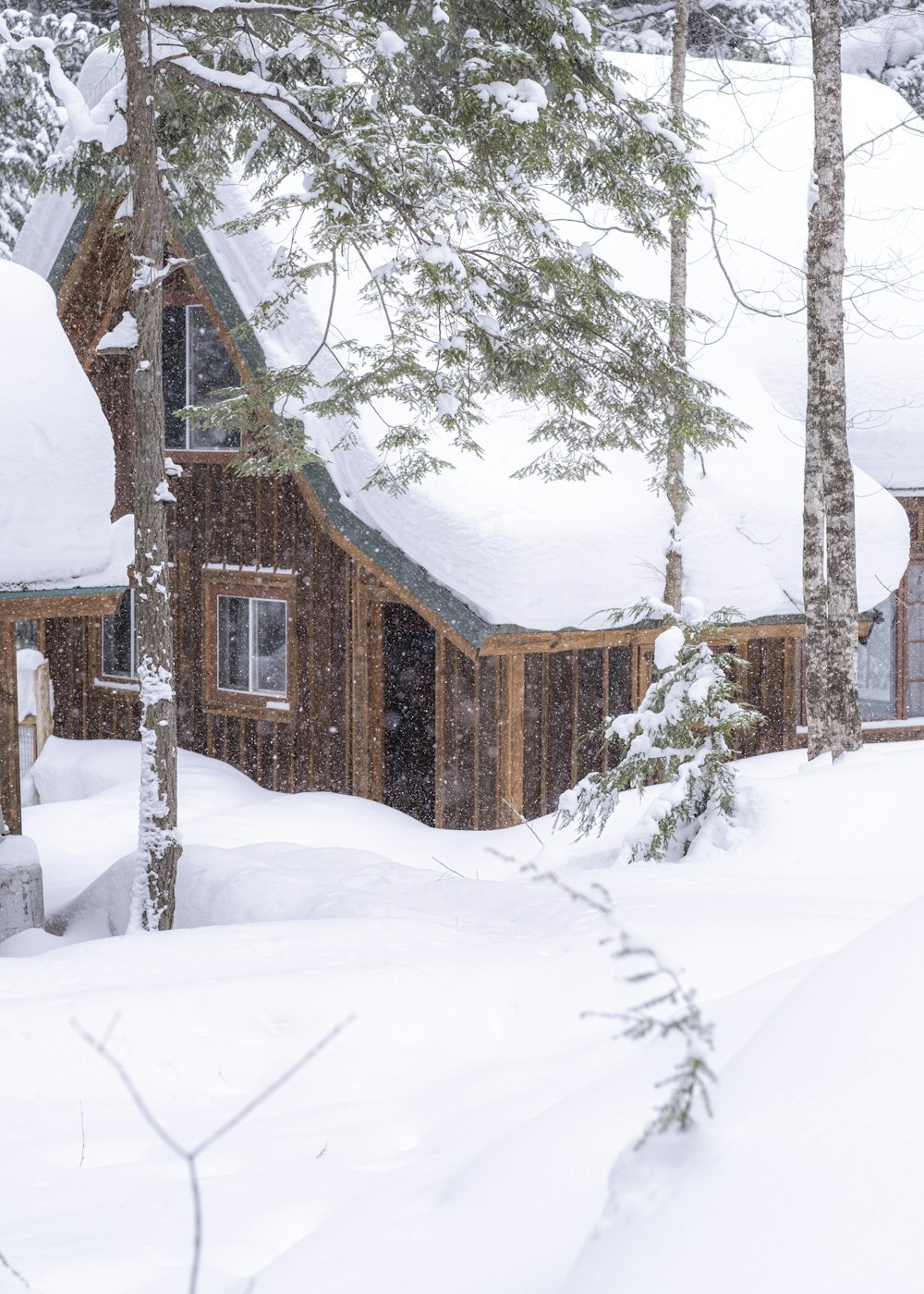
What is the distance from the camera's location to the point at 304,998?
4.80 metres

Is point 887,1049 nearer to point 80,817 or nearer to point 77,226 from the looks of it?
point 80,817

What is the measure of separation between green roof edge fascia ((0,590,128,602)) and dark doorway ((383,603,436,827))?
4.92 m

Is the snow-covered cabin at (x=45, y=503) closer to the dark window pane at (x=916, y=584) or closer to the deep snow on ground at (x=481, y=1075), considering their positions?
the deep snow on ground at (x=481, y=1075)

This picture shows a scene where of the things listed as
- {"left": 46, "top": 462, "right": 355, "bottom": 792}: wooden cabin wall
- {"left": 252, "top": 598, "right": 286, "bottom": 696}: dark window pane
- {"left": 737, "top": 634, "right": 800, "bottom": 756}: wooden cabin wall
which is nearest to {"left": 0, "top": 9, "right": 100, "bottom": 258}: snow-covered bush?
{"left": 46, "top": 462, "right": 355, "bottom": 792}: wooden cabin wall

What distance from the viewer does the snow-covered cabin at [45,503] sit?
850 centimetres

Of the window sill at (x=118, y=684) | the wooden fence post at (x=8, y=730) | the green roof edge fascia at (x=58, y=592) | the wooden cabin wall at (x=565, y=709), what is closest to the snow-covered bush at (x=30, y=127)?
the window sill at (x=118, y=684)

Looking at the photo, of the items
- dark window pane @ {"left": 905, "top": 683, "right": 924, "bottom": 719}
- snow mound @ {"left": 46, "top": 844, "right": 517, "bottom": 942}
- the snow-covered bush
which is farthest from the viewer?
the snow-covered bush

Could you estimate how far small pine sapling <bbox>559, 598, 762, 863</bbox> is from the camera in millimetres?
7230

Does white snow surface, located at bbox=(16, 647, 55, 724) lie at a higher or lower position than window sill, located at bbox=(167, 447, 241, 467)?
lower

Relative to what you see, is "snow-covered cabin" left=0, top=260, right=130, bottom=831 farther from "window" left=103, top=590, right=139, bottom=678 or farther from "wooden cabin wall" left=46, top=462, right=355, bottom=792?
"window" left=103, top=590, right=139, bottom=678

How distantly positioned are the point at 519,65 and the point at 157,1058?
20.5 ft

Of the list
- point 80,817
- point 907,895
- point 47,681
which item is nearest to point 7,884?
point 80,817

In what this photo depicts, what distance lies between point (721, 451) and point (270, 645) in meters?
5.39

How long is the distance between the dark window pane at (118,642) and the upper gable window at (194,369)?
2446 mm
